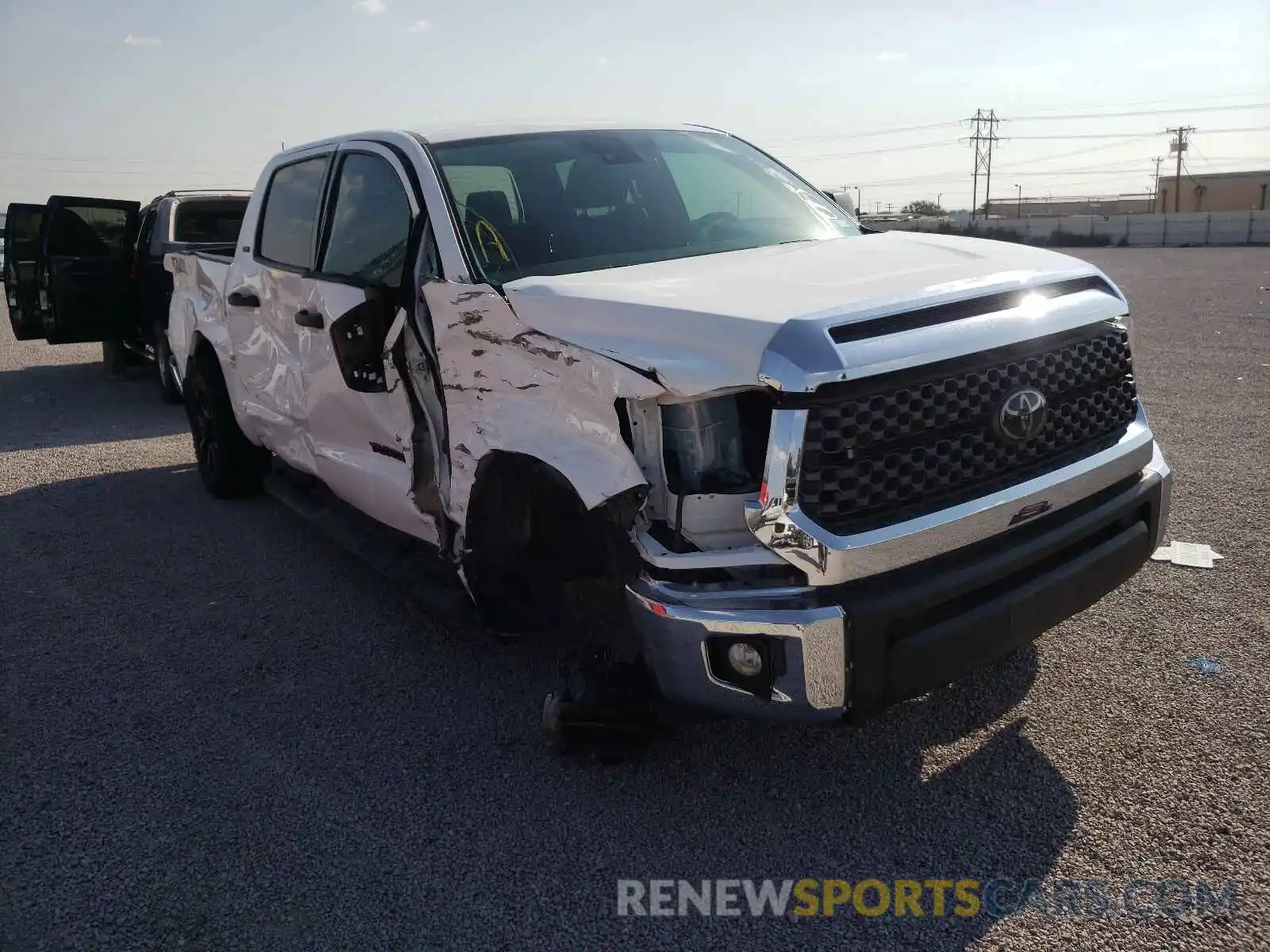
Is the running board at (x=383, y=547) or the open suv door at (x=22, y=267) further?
the open suv door at (x=22, y=267)

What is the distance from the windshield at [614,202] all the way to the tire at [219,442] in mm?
3012

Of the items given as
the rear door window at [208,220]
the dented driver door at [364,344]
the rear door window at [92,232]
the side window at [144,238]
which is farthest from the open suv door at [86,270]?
the dented driver door at [364,344]

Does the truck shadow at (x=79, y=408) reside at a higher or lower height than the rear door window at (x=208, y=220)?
lower

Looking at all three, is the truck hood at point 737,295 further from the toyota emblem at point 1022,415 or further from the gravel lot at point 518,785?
the gravel lot at point 518,785

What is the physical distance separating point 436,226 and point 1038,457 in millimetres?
2169

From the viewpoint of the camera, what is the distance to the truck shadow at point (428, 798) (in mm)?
2771

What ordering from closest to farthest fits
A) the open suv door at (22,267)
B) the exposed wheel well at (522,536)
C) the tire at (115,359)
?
the exposed wheel well at (522,536) < the open suv door at (22,267) < the tire at (115,359)

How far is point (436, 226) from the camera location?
3.81 meters

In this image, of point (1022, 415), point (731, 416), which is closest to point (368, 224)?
point (731, 416)

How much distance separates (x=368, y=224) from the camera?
4441 mm

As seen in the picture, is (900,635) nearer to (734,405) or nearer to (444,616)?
(734,405)

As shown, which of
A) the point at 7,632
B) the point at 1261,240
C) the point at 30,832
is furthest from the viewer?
the point at 1261,240

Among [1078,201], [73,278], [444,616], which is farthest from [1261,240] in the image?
[444,616]

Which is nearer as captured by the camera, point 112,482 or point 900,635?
point 900,635
